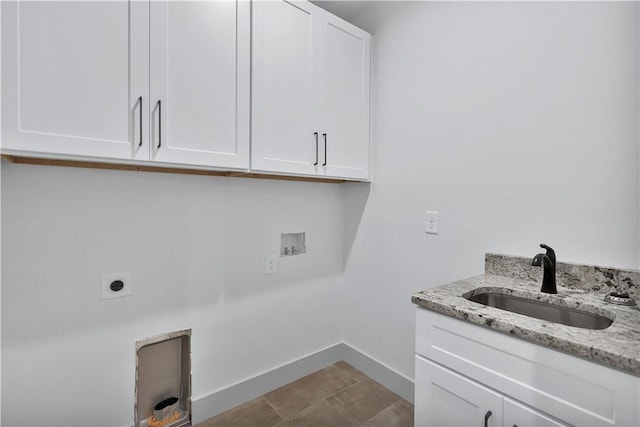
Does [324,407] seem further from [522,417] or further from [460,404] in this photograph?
[522,417]

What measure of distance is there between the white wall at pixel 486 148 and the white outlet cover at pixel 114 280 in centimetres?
139

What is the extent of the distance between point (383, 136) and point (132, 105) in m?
1.39

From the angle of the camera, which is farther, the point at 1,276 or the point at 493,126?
the point at 493,126

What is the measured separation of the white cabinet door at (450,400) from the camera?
A: 0.99 m

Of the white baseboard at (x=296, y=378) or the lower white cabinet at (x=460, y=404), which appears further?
the white baseboard at (x=296, y=378)

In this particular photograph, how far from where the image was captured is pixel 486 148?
156cm

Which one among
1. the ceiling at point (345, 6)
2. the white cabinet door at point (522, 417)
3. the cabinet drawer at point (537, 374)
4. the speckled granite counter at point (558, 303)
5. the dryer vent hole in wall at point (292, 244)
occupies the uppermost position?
the ceiling at point (345, 6)

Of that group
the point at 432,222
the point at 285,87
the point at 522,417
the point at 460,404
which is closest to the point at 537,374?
the point at 522,417

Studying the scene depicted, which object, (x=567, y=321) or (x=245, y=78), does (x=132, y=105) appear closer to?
(x=245, y=78)

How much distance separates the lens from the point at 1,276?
123cm

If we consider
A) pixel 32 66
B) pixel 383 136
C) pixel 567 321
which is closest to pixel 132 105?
pixel 32 66

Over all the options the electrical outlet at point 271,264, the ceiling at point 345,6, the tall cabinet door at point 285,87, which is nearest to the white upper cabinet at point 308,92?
the tall cabinet door at point 285,87

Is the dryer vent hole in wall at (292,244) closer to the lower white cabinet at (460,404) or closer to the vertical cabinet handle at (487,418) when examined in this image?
the lower white cabinet at (460,404)

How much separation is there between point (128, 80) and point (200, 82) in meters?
0.27
